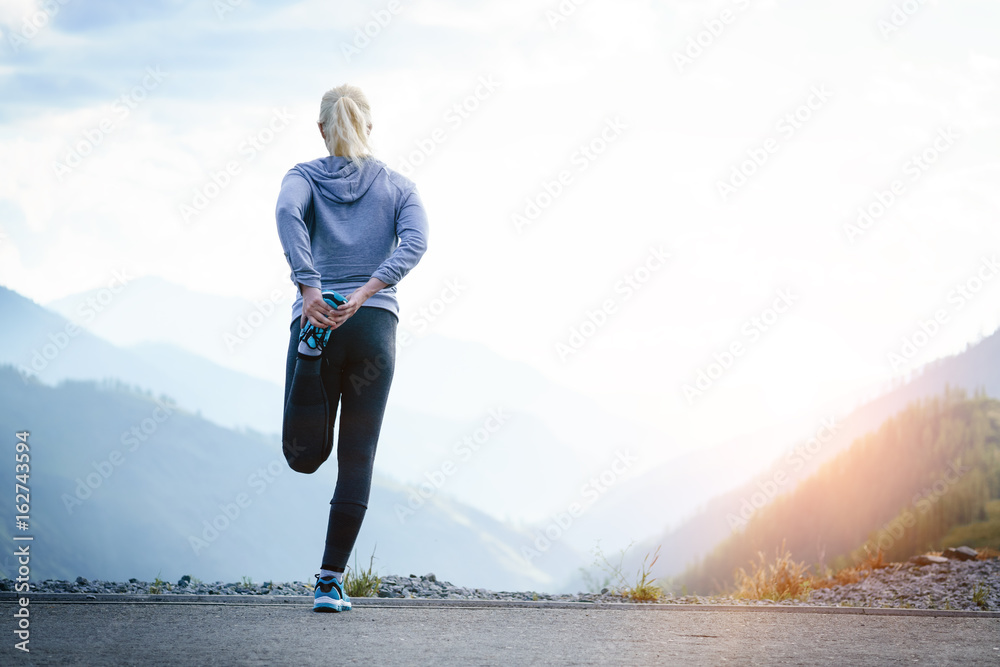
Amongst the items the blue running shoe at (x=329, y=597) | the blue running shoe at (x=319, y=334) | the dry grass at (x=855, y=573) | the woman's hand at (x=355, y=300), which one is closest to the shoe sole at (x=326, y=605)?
the blue running shoe at (x=329, y=597)

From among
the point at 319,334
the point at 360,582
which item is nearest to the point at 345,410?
the point at 319,334

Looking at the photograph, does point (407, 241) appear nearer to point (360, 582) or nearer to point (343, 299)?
point (343, 299)

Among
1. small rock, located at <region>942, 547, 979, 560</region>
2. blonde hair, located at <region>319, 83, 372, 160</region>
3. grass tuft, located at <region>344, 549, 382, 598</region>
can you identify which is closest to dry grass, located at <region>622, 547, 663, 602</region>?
grass tuft, located at <region>344, 549, 382, 598</region>

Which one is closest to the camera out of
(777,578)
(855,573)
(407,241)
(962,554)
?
(407,241)

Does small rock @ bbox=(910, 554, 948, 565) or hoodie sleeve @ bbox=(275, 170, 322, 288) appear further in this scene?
small rock @ bbox=(910, 554, 948, 565)

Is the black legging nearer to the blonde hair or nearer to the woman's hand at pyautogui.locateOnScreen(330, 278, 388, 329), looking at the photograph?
the woman's hand at pyautogui.locateOnScreen(330, 278, 388, 329)

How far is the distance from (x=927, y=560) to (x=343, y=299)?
20.9ft

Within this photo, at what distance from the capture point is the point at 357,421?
3746 mm

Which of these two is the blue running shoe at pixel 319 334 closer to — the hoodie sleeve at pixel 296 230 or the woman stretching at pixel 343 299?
the woman stretching at pixel 343 299

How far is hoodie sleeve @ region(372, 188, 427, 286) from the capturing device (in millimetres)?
3693

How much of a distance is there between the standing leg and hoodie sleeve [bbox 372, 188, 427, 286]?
0.16 meters

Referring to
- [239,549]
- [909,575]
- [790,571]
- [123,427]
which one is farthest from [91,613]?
[123,427]

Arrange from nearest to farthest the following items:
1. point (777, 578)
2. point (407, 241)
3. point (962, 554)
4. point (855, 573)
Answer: point (407, 241) → point (777, 578) → point (855, 573) → point (962, 554)

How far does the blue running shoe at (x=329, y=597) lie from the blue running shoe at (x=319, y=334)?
1.00 m
